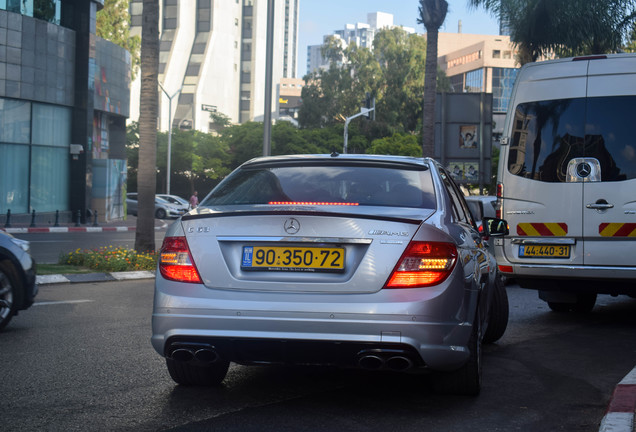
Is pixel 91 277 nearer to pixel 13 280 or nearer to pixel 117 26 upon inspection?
pixel 13 280

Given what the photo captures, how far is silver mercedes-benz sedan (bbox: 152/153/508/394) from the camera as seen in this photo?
15.5ft

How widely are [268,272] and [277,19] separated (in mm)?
130674

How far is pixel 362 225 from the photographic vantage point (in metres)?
4.83

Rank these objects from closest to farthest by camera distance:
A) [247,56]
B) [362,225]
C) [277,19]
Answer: [362,225] < [247,56] < [277,19]

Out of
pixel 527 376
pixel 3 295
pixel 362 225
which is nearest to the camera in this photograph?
pixel 362 225

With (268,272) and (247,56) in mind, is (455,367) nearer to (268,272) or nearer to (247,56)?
(268,272)

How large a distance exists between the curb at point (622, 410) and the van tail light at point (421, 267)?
45.9 inches

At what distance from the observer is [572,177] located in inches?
362

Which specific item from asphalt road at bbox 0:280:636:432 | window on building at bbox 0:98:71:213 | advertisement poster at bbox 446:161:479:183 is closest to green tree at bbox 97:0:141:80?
window on building at bbox 0:98:71:213

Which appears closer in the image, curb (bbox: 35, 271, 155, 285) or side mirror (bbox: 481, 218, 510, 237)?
side mirror (bbox: 481, 218, 510, 237)

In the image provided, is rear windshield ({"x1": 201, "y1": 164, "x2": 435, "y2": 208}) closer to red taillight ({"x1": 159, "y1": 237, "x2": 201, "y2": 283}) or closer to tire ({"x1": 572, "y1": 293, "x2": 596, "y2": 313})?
red taillight ({"x1": 159, "y1": 237, "x2": 201, "y2": 283})

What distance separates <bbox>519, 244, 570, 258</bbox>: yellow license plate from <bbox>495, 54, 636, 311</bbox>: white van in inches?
0.4

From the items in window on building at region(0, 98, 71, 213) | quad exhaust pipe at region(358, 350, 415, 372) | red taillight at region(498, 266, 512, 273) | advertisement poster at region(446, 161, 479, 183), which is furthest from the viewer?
window on building at region(0, 98, 71, 213)

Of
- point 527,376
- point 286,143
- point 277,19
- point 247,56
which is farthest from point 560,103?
point 277,19
